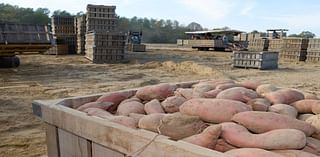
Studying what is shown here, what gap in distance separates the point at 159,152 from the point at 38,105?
1.30m

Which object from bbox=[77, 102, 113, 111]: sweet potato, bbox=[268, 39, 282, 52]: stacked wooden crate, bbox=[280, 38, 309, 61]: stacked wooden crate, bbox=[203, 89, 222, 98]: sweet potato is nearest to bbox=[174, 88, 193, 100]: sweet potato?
bbox=[203, 89, 222, 98]: sweet potato

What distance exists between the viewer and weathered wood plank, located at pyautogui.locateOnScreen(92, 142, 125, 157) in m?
1.73

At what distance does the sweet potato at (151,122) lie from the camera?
5.91 feet

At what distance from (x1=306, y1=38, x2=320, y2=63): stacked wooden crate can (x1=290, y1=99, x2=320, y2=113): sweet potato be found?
18.1m

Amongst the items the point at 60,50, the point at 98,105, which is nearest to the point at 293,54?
the point at 60,50

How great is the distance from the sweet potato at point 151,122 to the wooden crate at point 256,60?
12.3m

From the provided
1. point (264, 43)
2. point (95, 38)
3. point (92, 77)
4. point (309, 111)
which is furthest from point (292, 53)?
point (309, 111)

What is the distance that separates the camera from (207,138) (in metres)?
1.57

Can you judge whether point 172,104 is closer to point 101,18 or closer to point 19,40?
point 19,40

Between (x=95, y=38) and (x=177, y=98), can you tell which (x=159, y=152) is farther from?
(x=95, y=38)

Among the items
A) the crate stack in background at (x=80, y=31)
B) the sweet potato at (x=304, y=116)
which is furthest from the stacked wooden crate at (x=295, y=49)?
the sweet potato at (x=304, y=116)

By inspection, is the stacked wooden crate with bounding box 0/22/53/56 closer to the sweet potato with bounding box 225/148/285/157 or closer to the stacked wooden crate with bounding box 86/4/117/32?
the stacked wooden crate with bounding box 86/4/117/32

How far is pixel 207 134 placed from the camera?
5.23 feet

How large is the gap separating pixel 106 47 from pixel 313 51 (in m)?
12.5
